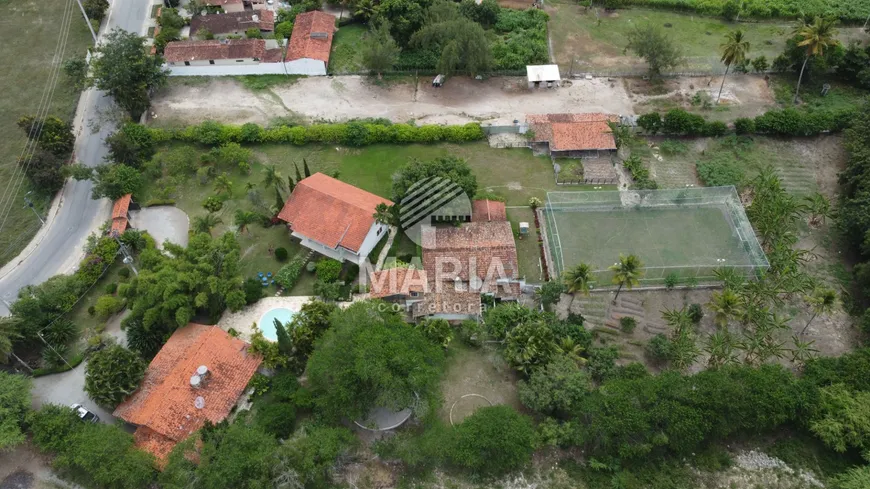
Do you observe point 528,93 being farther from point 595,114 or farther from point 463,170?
point 463,170

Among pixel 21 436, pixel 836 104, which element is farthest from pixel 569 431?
pixel 836 104

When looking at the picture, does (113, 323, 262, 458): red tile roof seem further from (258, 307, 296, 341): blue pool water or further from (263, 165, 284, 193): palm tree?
(263, 165, 284, 193): palm tree

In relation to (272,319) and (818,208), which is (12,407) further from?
(818,208)

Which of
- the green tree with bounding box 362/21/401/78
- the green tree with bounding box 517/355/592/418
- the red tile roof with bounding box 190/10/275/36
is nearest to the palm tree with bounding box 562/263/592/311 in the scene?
the green tree with bounding box 517/355/592/418

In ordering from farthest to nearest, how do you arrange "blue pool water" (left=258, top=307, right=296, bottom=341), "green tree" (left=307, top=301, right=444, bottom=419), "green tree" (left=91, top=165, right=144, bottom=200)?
1. "green tree" (left=91, top=165, right=144, bottom=200)
2. "blue pool water" (left=258, top=307, right=296, bottom=341)
3. "green tree" (left=307, top=301, right=444, bottom=419)

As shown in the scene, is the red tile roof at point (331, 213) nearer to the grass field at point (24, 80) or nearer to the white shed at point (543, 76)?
the grass field at point (24, 80)

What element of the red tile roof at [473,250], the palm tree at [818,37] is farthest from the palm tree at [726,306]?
the palm tree at [818,37]

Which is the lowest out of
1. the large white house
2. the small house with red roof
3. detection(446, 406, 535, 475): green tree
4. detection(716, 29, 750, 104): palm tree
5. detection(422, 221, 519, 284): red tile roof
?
detection(446, 406, 535, 475): green tree

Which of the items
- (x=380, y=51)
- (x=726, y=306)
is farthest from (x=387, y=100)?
(x=726, y=306)
